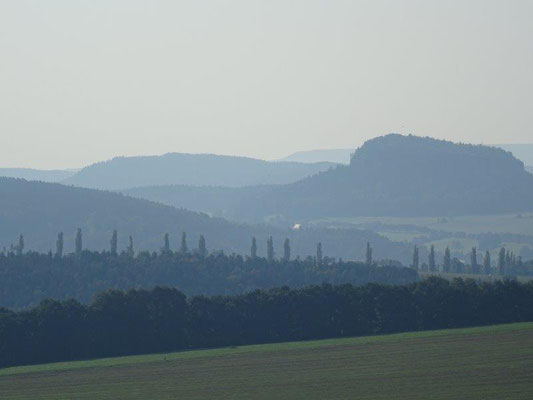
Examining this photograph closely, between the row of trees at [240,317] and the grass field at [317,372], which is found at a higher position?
the row of trees at [240,317]

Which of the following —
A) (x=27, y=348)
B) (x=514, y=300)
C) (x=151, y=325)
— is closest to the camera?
(x=27, y=348)

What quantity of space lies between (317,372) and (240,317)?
44.3 m

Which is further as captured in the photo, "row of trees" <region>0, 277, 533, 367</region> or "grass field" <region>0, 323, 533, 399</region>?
"row of trees" <region>0, 277, 533, 367</region>

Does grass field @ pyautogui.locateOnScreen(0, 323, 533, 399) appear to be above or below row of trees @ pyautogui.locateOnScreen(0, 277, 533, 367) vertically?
below

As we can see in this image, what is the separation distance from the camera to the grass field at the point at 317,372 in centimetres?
11625

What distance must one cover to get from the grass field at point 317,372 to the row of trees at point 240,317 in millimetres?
8889

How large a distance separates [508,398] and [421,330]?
6826cm

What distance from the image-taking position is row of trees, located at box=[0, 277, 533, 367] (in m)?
162

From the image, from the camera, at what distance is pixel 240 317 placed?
17450cm

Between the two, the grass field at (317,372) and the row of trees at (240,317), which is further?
the row of trees at (240,317)

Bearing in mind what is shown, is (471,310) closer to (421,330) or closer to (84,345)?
(421,330)

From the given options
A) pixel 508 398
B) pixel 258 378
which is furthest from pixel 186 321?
pixel 508 398

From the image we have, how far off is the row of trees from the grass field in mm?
8889

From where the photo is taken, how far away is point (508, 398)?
10625 cm
